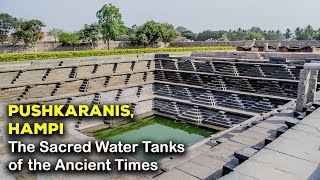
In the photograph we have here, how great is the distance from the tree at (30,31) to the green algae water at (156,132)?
81.6 ft

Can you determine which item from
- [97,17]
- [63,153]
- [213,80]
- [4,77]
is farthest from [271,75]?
[97,17]

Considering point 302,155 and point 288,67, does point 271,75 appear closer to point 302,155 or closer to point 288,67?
point 288,67

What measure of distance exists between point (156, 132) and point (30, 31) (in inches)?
1097

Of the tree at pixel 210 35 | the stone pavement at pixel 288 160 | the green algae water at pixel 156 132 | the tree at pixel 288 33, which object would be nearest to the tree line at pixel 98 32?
the green algae water at pixel 156 132

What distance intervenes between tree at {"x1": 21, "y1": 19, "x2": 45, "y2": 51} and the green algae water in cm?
2488

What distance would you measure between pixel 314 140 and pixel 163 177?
2.96 m

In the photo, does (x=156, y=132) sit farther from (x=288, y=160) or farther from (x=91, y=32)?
(x=91, y=32)

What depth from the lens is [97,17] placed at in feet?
117

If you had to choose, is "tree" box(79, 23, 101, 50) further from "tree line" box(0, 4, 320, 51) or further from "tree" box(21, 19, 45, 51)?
"tree" box(21, 19, 45, 51)

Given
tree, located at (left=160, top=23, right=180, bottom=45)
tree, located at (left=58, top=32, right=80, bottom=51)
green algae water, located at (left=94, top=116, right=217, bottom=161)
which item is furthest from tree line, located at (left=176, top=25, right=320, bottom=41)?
green algae water, located at (left=94, top=116, right=217, bottom=161)

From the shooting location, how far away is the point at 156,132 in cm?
1402

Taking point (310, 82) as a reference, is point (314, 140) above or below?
below

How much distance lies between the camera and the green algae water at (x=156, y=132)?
1290cm

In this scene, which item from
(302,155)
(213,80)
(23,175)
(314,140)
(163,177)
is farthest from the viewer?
(213,80)
